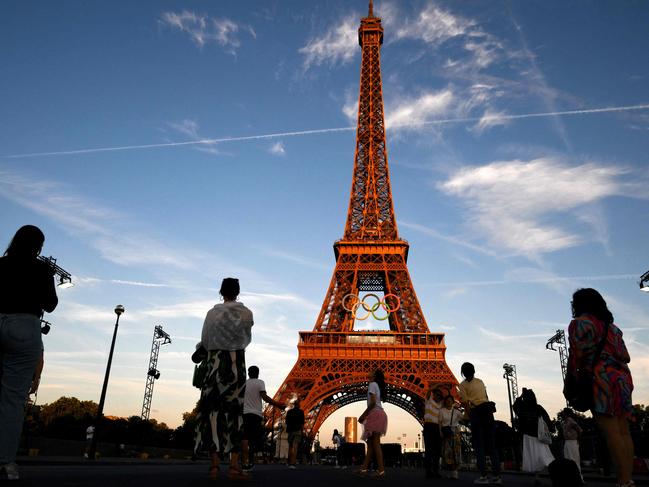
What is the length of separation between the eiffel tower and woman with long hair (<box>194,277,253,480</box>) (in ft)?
105

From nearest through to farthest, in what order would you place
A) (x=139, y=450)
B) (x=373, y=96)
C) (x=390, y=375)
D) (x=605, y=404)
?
(x=605, y=404) → (x=139, y=450) → (x=390, y=375) → (x=373, y=96)

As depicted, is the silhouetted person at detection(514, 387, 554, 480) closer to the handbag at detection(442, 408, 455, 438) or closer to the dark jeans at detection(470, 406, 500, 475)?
the dark jeans at detection(470, 406, 500, 475)

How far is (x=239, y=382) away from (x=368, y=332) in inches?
1451

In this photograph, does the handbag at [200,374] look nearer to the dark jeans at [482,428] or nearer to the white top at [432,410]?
the dark jeans at [482,428]

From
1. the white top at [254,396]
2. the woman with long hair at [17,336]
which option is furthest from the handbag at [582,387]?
the white top at [254,396]

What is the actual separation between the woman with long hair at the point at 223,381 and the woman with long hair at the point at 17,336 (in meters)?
1.97

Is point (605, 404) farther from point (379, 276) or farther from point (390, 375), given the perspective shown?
point (379, 276)

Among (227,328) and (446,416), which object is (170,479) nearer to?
(227,328)

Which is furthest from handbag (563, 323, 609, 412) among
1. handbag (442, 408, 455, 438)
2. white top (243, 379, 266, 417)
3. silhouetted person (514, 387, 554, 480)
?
handbag (442, 408, 455, 438)

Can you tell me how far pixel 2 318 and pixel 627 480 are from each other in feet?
19.3

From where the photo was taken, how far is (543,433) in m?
9.38

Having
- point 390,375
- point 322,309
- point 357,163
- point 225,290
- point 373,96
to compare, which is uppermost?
point 373,96

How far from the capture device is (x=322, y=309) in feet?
140

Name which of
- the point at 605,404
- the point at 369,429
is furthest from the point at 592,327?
the point at 369,429
